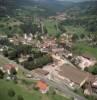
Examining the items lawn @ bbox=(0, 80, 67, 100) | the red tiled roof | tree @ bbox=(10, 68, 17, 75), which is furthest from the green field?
lawn @ bbox=(0, 80, 67, 100)

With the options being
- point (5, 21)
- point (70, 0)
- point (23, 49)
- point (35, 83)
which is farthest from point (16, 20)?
point (70, 0)

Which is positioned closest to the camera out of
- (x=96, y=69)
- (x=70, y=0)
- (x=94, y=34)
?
(x=96, y=69)

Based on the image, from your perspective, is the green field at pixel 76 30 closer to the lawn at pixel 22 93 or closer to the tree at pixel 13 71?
the tree at pixel 13 71

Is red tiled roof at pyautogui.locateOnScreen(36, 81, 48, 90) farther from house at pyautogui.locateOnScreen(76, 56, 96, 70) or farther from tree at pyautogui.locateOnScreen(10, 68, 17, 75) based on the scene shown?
house at pyautogui.locateOnScreen(76, 56, 96, 70)

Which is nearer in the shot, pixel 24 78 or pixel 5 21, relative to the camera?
pixel 24 78

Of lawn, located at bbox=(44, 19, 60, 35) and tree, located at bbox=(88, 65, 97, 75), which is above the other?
lawn, located at bbox=(44, 19, 60, 35)

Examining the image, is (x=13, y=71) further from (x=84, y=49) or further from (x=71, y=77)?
(x=84, y=49)

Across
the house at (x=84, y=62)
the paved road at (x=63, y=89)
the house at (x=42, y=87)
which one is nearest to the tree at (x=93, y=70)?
the house at (x=84, y=62)

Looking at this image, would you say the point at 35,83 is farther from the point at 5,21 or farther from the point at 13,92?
the point at 5,21
